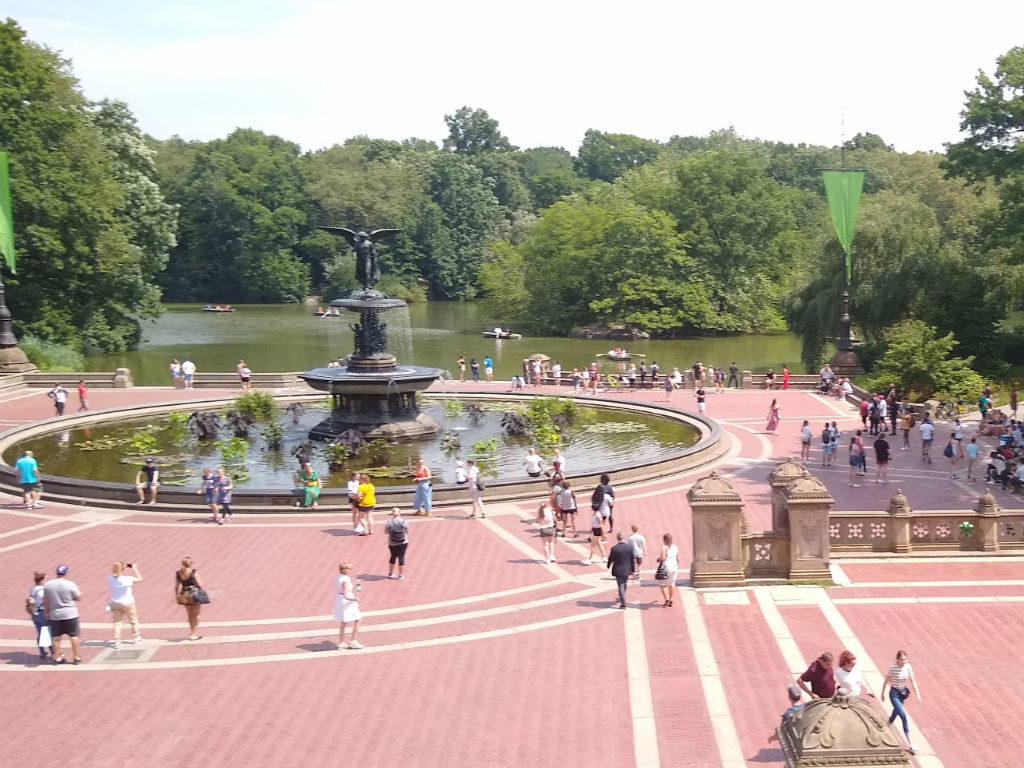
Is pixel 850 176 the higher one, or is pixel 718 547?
pixel 850 176

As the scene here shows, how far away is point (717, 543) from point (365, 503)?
726cm

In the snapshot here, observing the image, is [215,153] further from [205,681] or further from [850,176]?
[205,681]

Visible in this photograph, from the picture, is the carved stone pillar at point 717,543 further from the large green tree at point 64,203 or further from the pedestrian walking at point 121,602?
the large green tree at point 64,203

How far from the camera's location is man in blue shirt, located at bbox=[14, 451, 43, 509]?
24.4 m

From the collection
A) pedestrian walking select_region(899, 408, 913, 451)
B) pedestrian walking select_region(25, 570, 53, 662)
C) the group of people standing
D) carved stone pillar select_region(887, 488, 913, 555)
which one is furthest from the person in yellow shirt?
pedestrian walking select_region(899, 408, 913, 451)

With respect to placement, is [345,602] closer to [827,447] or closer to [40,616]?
[40,616]

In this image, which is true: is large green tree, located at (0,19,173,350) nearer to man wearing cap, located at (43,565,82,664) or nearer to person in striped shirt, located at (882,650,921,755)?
man wearing cap, located at (43,565,82,664)

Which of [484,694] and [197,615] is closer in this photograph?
[484,694]

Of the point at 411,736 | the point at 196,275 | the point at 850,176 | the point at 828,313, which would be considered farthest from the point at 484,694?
the point at 196,275

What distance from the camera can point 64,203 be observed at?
→ 54.0 m

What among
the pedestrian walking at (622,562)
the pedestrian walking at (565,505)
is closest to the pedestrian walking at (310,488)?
the pedestrian walking at (565,505)

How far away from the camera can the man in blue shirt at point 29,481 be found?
2442cm

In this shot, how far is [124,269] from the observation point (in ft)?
205

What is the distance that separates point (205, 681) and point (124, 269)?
2052 inches
